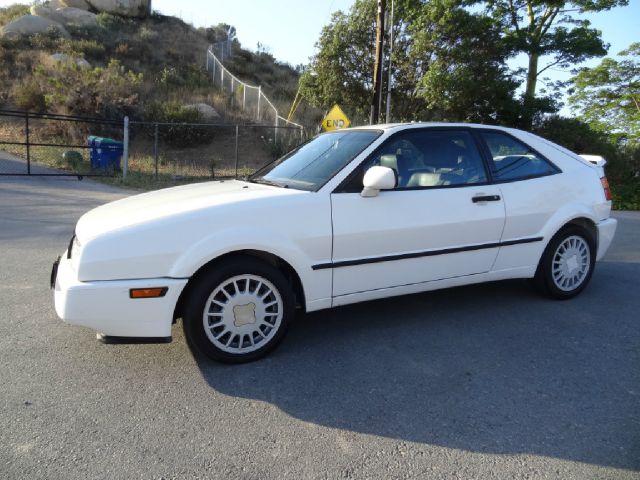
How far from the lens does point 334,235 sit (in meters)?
3.47

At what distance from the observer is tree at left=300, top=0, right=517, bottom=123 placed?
19125 millimetres

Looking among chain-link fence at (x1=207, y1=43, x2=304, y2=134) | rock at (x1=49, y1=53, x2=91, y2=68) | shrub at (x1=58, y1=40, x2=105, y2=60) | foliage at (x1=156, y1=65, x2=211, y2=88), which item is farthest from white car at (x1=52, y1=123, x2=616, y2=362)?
shrub at (x1=58, y1=40, x2=105, y2=60)

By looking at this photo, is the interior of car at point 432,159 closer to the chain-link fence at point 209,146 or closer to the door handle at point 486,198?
the door handle at point 486,198

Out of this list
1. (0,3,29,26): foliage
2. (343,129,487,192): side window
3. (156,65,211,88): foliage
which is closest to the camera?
(343,129,487,192): side window

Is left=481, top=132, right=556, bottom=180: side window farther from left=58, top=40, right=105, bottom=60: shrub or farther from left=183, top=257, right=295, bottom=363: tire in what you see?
left=58, top=40, right=105, bottom=60: shrub

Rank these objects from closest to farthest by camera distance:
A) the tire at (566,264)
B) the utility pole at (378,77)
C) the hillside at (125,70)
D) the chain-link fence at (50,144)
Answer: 1. the tire at (566,264)
2. the chain-link fence at (50,144)
3. the utility pole at (378,77)
4. the hillside at (125,70)

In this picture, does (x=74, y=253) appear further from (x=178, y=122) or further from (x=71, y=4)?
(x=71, y=4)

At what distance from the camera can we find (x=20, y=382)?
9.95ft

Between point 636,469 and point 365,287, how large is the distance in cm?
189

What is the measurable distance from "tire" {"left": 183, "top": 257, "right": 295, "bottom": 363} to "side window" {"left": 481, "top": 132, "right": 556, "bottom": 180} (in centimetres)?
219

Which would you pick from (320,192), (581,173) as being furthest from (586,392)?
(581,173)

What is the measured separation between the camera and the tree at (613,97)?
25.3 meters

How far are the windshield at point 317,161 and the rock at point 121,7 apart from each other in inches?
1527

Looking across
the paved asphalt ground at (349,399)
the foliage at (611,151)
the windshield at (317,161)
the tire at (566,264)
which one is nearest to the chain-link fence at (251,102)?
the foliage at (611,151)
